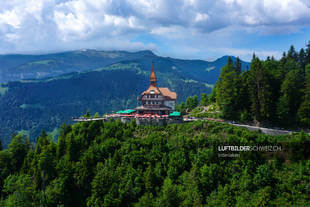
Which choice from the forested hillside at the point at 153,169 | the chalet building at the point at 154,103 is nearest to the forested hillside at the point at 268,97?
the forested hillside at the point at 153,169

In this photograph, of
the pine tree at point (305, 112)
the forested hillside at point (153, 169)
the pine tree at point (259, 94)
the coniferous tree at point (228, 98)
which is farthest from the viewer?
the coniferous tree at point (228, 98)

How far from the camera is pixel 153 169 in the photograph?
5259 cm

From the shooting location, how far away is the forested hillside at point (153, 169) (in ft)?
143

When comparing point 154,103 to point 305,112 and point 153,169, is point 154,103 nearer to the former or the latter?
point 153,169

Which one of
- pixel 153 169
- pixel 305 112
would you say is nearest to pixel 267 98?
pixel 305 112

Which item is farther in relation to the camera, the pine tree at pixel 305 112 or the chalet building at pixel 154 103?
the chalet building at pixel 154 103

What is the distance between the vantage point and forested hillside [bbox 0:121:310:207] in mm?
43719

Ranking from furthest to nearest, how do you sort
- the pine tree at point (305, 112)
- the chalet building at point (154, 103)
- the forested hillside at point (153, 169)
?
the chalet building at point (154, 103), the pine tree at point (305, 112), the forested hillside at point (153, 169)

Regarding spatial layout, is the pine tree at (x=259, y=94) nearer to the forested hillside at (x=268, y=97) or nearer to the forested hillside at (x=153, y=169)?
→ the forested hillside at (x=268, y=97)

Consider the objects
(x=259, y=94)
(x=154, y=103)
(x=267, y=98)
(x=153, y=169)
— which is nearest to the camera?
(x=153, y=169)

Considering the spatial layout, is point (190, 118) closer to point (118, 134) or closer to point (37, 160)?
point (118, 134)

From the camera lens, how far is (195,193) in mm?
44750

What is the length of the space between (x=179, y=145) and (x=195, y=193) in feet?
42.4

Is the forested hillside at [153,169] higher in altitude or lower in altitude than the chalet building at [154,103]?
lower
